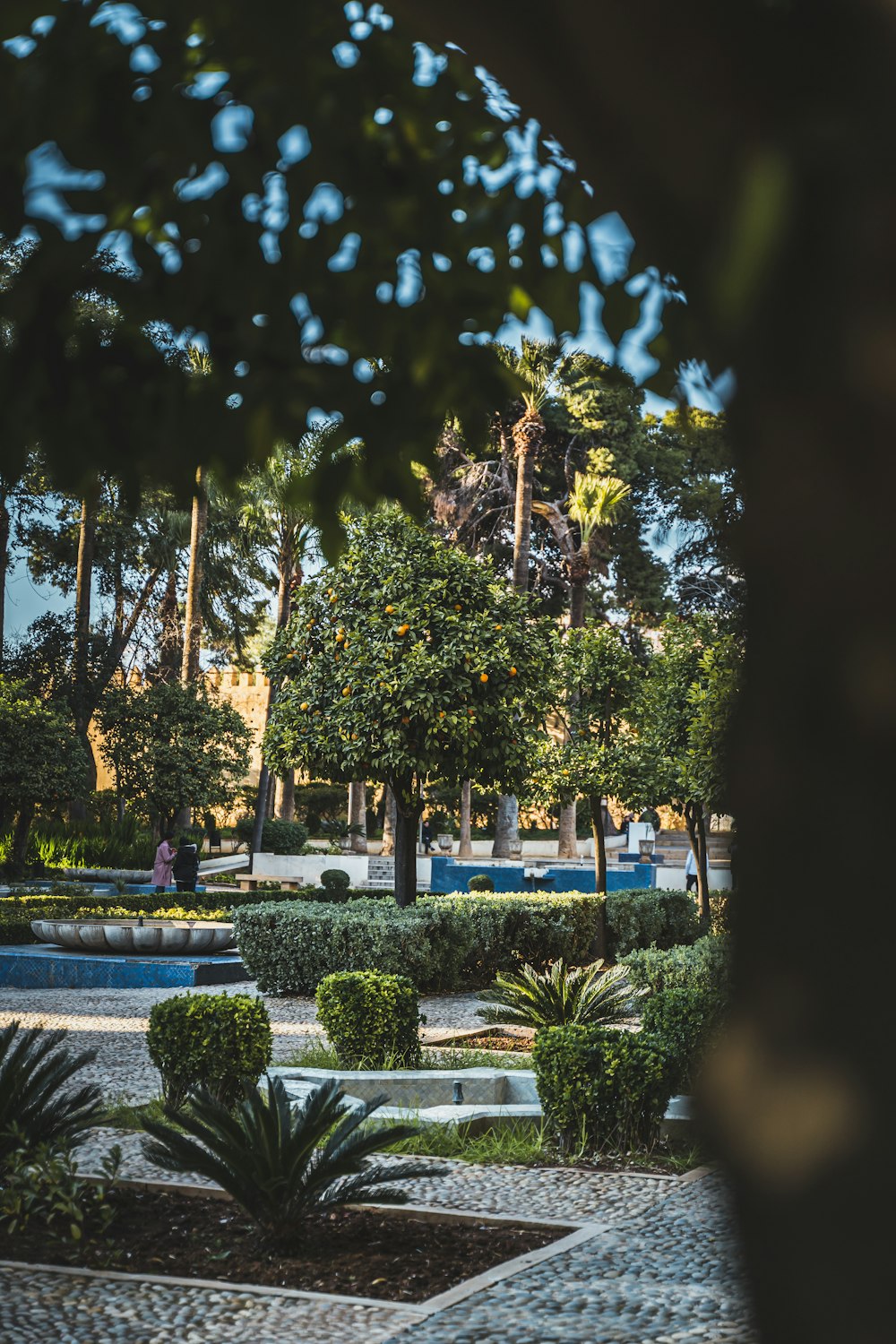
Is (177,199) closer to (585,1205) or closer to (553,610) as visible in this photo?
(585,1205)

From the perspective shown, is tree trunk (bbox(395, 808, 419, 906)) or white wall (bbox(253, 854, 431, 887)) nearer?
tree trunk (bbox(395, 808, 419, 906))

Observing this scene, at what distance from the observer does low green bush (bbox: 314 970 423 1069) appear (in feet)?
28.0

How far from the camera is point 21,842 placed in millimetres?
25422

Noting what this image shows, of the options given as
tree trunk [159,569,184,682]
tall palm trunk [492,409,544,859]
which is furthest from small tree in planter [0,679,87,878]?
tree trunk [159,569,184,682]

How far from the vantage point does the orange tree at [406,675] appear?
13625mm

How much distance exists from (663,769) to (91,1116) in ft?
38.7

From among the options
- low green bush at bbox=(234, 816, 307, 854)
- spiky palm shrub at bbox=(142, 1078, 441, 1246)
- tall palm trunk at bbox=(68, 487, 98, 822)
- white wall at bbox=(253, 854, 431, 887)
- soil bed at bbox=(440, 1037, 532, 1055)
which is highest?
tall palm trunk at bbox=(68, 487, 98, 822)

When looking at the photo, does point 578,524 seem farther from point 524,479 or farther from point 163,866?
point 163,866

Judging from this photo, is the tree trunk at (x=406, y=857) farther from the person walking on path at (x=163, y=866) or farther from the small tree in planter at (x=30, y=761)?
the small tree in planter at (x=30, y=761)

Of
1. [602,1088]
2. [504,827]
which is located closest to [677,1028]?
[602,1088]

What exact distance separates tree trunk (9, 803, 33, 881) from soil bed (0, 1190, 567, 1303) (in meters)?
20.7

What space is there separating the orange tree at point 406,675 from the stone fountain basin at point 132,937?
133 inches

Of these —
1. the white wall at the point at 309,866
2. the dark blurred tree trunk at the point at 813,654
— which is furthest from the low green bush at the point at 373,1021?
the white wall at the point at 309,866

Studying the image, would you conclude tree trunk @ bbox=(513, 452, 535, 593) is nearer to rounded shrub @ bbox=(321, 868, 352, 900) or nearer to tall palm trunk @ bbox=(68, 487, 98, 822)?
rounded shrub @ bbox=(321, 868, 352, 900)
